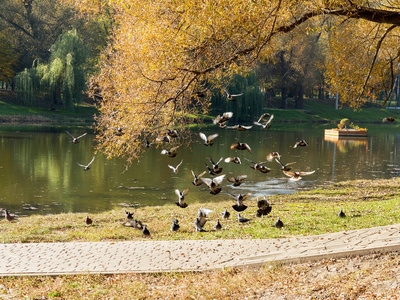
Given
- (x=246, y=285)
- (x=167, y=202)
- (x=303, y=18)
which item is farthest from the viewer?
(x=167, y=202)

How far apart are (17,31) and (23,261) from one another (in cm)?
6266

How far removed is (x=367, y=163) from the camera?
29.7 meters

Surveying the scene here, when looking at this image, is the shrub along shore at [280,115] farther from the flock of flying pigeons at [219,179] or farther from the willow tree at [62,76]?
the flock of flying pigeons at [219,179]

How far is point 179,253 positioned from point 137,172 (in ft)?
53.7

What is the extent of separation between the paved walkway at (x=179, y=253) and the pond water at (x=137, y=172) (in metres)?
6.88

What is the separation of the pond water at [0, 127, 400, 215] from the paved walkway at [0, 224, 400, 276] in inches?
271

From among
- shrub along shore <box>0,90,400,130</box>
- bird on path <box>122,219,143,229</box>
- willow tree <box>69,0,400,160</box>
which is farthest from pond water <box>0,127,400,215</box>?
shrub along shore <box>0,90,400,130</box>

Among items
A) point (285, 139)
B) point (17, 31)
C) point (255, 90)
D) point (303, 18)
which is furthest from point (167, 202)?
point (17, 31)

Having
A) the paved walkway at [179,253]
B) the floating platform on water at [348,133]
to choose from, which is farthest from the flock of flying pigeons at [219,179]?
the floating platform on water at [348,133]

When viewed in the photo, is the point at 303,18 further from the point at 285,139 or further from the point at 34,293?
the point at 285,139

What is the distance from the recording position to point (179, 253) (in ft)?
29.7

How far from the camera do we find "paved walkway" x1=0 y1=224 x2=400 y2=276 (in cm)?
813

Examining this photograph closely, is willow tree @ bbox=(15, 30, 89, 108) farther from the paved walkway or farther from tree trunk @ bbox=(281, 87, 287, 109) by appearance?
the paved walkway

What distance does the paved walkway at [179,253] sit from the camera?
8.13 meters
